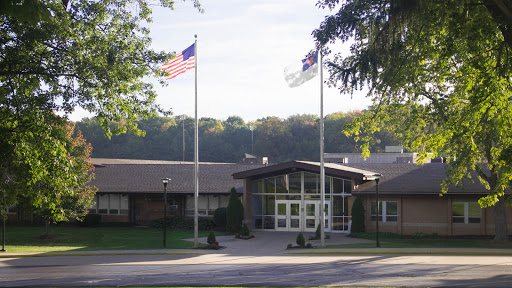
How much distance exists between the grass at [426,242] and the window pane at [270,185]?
277 inches

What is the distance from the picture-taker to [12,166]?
57.0 ft

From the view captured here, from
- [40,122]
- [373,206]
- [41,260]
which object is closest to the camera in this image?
[40,122]

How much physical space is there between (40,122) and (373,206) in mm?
25322

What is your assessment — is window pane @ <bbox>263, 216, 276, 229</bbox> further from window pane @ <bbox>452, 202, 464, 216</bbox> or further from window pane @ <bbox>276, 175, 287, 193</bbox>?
window pane @ <bbox>452, 202, 464, 216</bbox>

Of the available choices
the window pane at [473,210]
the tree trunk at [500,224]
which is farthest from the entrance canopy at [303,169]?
the tree trunk at [500,224]

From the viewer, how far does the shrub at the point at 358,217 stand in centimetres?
3600

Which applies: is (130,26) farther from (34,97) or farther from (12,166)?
(12,166)

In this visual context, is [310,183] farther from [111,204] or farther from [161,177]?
[111,204]

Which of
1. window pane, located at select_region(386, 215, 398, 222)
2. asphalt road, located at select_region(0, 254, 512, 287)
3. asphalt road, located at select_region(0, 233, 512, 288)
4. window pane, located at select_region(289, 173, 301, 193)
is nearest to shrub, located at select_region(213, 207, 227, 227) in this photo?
window pane, located at select_region(289, 173, 301, 193)

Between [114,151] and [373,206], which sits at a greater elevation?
[114,151]

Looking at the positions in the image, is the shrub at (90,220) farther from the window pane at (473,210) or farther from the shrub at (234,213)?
the window pane at (473,210)

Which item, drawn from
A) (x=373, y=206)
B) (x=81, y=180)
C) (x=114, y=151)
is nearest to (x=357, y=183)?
(x=373, y=206)

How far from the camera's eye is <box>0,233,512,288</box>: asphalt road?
17.6 meters

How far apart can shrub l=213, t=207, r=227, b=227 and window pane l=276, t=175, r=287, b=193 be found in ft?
14.6
